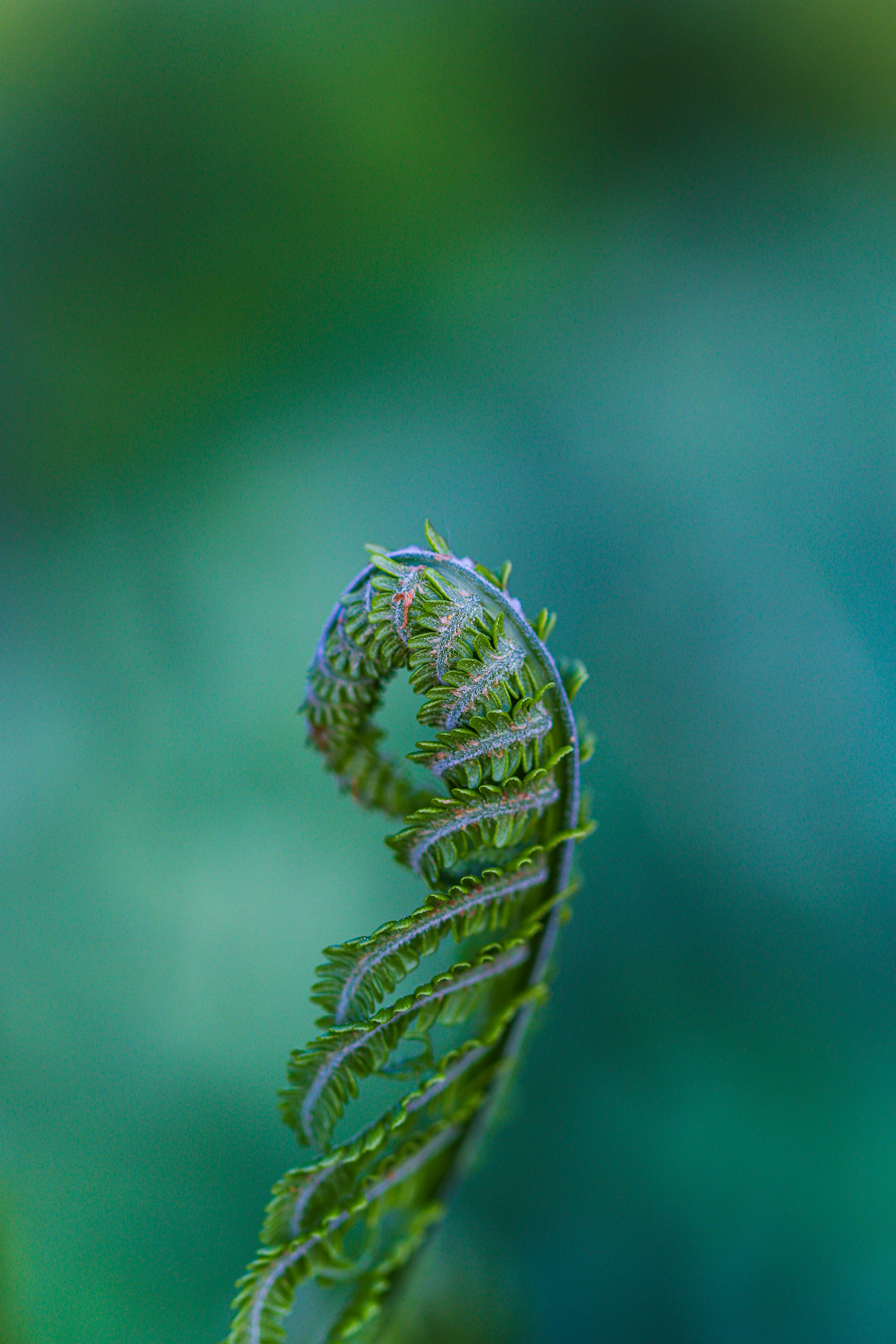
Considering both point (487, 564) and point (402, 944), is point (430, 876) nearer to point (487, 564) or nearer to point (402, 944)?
point (402, 944)

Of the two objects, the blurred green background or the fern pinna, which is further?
the blurred green background

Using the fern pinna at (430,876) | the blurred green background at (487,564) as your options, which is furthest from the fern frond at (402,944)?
the blurred green background at (487,564)

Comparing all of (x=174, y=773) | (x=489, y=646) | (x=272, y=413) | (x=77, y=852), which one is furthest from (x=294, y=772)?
(x=489, y=646)

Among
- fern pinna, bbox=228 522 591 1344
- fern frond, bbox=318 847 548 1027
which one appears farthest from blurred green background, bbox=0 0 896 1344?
fern frond, bbox=318 847 548 1027

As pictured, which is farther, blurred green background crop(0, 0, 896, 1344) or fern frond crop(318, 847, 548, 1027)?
blurred green background crop(0, 0, 896, 1344)

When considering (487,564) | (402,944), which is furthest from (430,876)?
(487,564)

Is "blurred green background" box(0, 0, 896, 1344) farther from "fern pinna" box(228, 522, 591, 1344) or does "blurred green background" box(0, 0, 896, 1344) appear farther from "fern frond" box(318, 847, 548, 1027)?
"fern frond" box(318, 847, 548, 1027)
